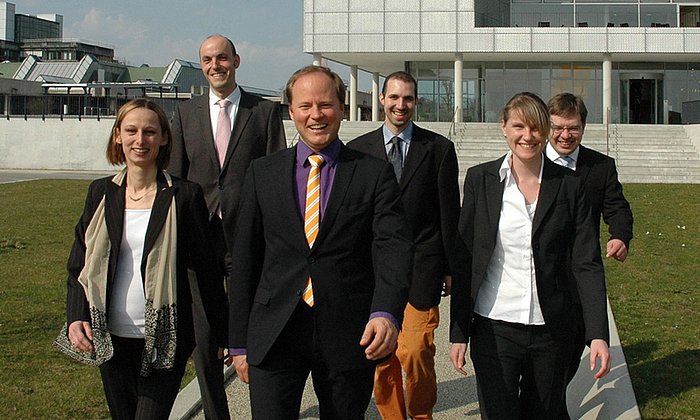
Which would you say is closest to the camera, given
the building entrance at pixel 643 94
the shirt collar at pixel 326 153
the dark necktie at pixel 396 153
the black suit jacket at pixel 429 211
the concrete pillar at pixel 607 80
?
the shirt collar at pixel 326 153

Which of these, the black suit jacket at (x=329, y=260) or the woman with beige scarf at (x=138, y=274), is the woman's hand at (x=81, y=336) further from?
the black suit jacket at (x=329, y=260)

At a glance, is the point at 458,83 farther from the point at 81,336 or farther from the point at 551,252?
the point at 81,336

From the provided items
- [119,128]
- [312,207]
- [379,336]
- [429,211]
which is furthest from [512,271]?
[119,128]

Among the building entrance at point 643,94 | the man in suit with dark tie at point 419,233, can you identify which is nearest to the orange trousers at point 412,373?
the man in suit with dark tie at point 419,233

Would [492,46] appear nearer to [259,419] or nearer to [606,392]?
[606,392]

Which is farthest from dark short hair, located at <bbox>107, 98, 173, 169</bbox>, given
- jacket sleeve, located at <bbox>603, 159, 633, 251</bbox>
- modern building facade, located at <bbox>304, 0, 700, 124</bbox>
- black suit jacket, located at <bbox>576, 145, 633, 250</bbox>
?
modern building facade, located at <bbox>304, 0, 700, 124</bbox>

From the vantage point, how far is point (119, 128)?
13.6ft

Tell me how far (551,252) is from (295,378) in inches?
55.8

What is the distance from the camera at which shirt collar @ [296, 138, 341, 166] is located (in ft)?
11.6

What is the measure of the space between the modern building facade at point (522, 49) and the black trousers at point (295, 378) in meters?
42.9

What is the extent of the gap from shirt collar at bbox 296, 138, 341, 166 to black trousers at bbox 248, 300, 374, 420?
0.59m

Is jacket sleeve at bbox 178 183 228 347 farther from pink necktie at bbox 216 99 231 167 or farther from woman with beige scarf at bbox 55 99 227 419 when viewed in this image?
pink necktie at bbox 216 99 231 167

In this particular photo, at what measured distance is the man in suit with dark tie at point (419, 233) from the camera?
17.6 ft

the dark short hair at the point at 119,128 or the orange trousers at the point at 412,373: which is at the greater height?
the dark short hair at the point at 119,128
